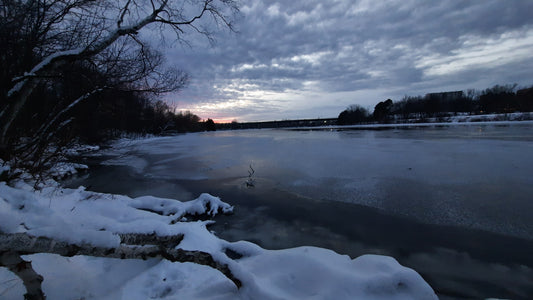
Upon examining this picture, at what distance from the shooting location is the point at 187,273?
3.09 metres

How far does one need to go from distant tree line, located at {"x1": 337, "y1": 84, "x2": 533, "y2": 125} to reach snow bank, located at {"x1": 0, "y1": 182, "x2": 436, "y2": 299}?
9154 centimetres

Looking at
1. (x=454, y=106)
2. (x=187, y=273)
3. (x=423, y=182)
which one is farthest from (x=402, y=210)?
(x=454, y=106)

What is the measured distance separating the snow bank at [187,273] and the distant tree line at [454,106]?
3604 inches

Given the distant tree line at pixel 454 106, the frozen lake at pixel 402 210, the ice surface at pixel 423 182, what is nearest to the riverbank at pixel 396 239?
the frozen lake at pixel 402 210

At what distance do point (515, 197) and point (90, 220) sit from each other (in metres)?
9.38

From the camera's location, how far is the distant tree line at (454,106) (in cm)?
6825

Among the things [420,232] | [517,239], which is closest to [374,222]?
[420,232]

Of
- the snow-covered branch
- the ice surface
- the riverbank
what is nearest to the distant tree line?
the ice surface

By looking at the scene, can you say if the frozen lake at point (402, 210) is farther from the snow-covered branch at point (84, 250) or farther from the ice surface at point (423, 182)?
the snow-covered branch at point (84, 250)

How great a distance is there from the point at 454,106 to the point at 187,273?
104575 millimetres

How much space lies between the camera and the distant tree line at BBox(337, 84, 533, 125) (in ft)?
224

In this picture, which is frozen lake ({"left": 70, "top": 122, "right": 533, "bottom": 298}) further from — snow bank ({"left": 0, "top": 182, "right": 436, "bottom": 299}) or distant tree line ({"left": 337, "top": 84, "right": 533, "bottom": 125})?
distant tree line ({"left": 337, "top": 84, "right": 533, "bottom": 125})

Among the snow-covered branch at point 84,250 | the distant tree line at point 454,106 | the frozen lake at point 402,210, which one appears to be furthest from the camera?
the distant tree line at point 454,106

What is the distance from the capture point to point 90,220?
371cm
